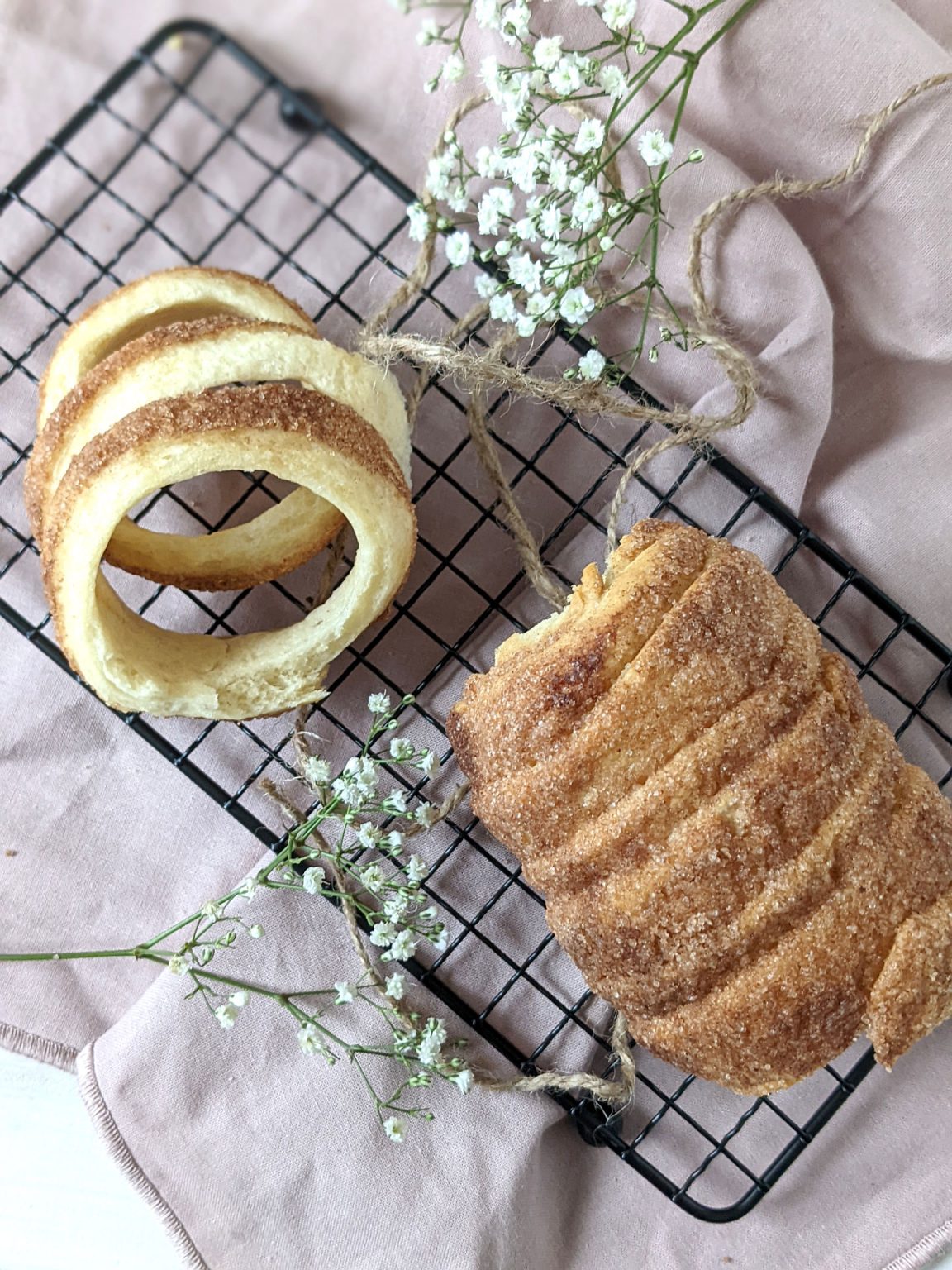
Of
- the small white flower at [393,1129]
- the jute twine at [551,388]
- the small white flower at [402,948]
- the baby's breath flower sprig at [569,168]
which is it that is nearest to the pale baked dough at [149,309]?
the jute twine at [551,388]

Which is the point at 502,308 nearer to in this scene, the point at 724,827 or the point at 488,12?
the point at 488,12

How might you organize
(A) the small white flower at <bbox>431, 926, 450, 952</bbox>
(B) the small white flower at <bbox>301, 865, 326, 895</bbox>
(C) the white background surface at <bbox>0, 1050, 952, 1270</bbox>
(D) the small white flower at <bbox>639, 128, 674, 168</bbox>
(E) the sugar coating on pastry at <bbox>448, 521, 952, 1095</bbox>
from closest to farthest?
(E) the sugar coating on pastry at <bbox>448, 521, 952, 1095</bbox>, (D) the small white flower at <bbox>639, 128, 674, 168</bbox>, (B) the small white flower at <bbox>301, 865, 326, 895</bbox>, (A) the small white flower at <bbox>431, 926, 450, 952</bbox>, (C) the white background surface at <bbox>0, 1050, 952, 1270</bbox>

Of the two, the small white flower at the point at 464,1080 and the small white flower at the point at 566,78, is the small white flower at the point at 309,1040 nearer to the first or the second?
the small white flower at the point at 464,1080

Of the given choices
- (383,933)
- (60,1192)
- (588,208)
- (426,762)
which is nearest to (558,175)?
(588,208)

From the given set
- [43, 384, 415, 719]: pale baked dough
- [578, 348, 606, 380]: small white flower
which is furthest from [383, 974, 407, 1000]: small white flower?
[578, 348, 606, 380]: small white flower

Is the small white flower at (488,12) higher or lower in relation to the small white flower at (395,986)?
higher

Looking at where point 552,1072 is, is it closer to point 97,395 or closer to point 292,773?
point 292,773

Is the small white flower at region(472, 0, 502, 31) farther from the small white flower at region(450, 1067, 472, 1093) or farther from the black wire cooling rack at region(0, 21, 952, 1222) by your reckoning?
the small white flower at region(450, 1067, 472, 1093)
